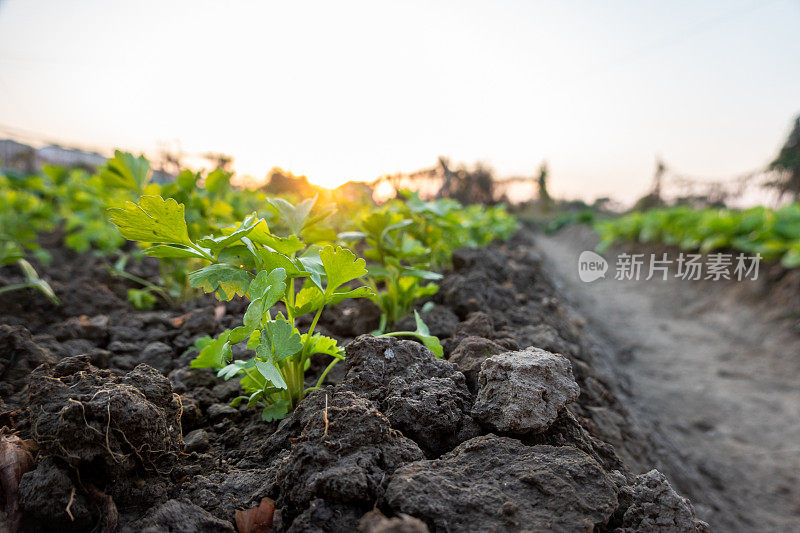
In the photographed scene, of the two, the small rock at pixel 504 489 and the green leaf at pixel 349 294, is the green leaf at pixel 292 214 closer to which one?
the green leaf at pixel 349 294

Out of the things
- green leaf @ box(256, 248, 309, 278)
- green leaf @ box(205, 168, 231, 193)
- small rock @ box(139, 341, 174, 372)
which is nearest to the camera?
green leaf @ box(256, 248, 309, 278)

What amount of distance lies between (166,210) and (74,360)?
501mm

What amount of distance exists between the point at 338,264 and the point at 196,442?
586 mm

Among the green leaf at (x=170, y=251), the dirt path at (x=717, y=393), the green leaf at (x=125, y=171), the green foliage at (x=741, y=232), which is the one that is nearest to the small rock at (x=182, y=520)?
the green leaf at (x=170, y=251)

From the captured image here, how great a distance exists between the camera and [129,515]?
3.02ft

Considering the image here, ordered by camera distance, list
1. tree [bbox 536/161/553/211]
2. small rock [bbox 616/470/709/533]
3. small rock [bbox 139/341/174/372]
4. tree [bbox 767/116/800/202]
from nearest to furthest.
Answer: small rock [bbox 616/470/709/533] → small rock [bbox 139/341/174/372] → tree [bbox 767/116/800/202] → tree [bbox 536/161/553/211]

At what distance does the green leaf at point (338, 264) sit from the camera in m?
1.08

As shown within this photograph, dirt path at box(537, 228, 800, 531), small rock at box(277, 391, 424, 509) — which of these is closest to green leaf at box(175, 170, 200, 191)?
small rock at box(277, 391, 424, 509)

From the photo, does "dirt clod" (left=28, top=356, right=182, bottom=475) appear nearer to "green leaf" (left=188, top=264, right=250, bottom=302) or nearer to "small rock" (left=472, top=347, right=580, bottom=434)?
"green leaf" (left=188, top=264, right=250, bottom=302)

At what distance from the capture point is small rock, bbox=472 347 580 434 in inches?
41.5

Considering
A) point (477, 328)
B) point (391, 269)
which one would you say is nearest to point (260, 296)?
point (477, 328)

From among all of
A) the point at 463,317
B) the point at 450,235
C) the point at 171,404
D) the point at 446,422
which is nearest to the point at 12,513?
the point at 171,404

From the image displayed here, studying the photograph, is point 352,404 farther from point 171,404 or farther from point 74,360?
point 74,360

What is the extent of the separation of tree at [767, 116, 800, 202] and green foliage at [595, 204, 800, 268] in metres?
3.67
